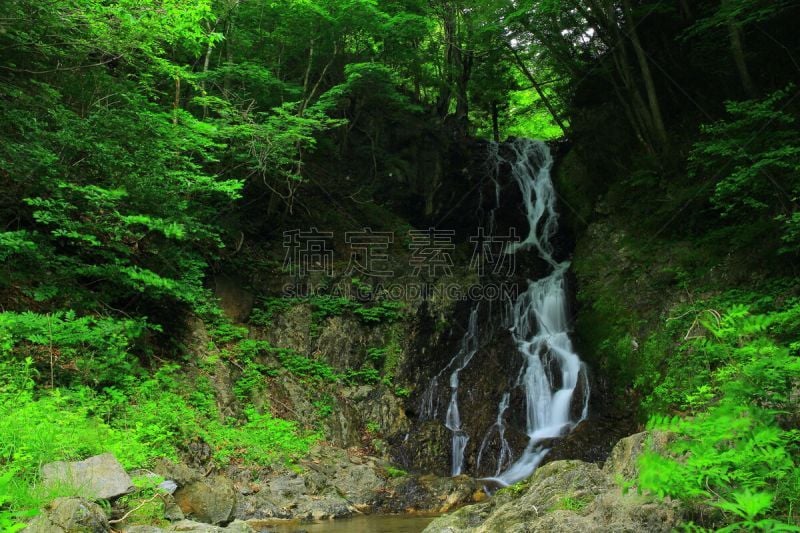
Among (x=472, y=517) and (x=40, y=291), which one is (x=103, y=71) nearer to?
(x=40, y=291)

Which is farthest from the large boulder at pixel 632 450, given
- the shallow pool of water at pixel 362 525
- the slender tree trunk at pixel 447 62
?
the slender tree trunk at pixel 447 62

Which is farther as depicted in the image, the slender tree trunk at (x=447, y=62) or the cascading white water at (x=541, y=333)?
the slender tree trunk at (x=447, y=62)

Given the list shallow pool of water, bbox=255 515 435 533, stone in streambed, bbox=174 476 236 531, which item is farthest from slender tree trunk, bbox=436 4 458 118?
stone in streambed, bbox=174 476 236 531

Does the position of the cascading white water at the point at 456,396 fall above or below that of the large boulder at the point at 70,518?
below

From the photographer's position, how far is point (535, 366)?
11.0 metres

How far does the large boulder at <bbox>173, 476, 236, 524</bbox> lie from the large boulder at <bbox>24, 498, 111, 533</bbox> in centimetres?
198

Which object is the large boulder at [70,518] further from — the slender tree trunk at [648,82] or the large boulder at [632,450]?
the slender tree trunk at [648,82]

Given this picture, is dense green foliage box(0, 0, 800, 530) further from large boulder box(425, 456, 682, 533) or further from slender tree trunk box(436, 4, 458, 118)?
large boulder box(425, 456, 682, 533)

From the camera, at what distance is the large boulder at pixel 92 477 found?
413 centimetres

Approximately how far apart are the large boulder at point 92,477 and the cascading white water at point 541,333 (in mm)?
6266

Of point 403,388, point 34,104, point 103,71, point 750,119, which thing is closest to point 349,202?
point 403,388

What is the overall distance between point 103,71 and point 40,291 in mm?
3629

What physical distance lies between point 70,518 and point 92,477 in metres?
0.54

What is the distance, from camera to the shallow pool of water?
269 inches
